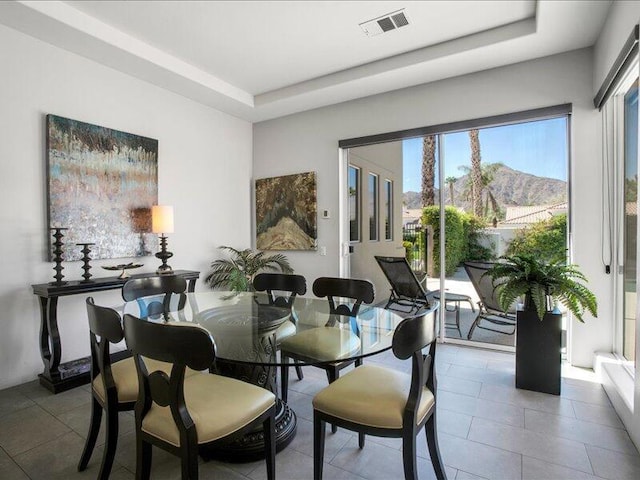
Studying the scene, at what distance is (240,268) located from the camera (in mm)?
4688

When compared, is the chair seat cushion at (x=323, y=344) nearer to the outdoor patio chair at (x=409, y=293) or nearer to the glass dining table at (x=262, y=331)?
the glass dining table at (x=262, y=331)

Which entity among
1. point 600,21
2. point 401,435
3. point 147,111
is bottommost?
point 401,435

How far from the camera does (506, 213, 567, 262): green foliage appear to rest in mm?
3377

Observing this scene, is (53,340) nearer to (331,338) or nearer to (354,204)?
(331,338)

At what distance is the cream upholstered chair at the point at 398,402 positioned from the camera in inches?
58.7

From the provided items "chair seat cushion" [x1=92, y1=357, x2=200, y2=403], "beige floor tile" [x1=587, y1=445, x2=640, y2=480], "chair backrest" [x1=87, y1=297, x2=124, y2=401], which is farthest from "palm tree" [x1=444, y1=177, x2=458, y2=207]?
"chair backrest" [x1=87, y1=297, x2=124, y2=401]

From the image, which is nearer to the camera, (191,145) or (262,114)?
(191,145)

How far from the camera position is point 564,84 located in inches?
128

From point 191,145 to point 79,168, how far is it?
1370 millimetres

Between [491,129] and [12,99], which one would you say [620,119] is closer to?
[491,129]

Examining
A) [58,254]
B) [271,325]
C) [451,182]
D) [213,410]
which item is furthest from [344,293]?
[58,254]

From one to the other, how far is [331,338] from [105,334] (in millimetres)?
1227

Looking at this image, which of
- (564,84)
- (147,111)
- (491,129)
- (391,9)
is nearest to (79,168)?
(147,111)

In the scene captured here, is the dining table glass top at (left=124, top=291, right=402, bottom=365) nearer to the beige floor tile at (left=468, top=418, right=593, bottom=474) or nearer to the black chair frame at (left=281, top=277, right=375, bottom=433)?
the black chair frame at (left=281, top=277, right=375, bottom=433)
